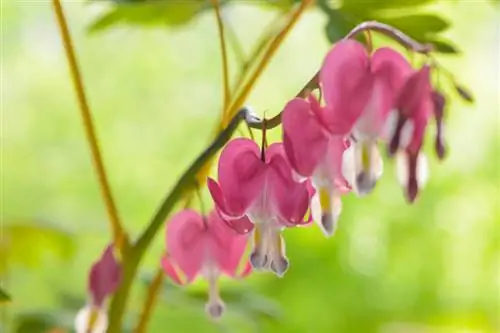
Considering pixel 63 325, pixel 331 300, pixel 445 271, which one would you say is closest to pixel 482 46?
pixel 445 271

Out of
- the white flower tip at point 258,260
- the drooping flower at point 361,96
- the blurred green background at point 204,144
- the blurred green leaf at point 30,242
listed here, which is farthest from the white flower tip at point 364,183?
the blurred green background at point 204,144

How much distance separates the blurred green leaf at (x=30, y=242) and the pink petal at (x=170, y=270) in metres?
0.35

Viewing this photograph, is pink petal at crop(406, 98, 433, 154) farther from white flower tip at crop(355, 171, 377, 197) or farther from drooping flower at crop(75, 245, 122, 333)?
drooping flower at crop(75, 245, 122, 333)

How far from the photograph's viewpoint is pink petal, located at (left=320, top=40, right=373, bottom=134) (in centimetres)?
57

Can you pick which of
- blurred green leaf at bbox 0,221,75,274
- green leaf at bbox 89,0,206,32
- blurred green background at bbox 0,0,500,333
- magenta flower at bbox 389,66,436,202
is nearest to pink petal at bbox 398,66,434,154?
magenta flower at bbox 389,66,436,202

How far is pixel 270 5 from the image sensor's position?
3.57 feet

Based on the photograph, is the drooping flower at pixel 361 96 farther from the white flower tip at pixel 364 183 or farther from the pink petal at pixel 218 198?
the pink petal at pixel 218 198

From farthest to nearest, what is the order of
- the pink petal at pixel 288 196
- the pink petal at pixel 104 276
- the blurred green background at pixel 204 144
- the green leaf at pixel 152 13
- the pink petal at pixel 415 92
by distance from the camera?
the blurred green background at pixel 204 144 < the green leaf at pixel 152 13 < the pink petal at pixel 104 276 < the pink petal at pixel 288 196 < the pink petal at pixel 415 92

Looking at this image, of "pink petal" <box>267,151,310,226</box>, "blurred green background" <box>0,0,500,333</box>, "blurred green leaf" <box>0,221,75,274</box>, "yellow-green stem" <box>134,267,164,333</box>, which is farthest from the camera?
"blurred green background" <box>0,0,500,333</box>

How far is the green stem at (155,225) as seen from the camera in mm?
701

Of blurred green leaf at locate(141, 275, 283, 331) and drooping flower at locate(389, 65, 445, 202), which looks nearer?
drooping flower at locate(389, 65, 445, 202)

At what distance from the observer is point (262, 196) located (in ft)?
2.10

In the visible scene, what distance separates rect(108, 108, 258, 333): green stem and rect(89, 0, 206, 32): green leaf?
1.00ft

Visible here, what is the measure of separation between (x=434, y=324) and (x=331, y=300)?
0.21 meters
